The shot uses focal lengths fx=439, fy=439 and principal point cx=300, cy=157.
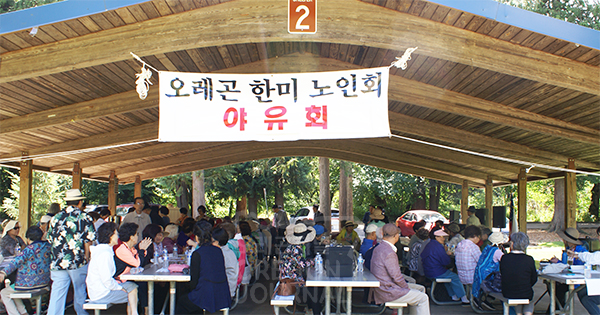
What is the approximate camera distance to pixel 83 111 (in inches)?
272

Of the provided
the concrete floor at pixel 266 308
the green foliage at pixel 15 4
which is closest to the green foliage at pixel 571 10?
the concrete floor at pixel 266 308

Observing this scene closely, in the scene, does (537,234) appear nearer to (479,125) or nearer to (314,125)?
(479,125)

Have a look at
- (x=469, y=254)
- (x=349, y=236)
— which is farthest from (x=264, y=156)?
(x=469, y=254)

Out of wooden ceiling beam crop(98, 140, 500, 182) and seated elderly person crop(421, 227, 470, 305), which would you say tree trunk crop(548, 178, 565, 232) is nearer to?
wooden ceiling beam crop(98, 140, 500, 182)

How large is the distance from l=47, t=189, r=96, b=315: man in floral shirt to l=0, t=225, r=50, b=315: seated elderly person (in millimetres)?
307

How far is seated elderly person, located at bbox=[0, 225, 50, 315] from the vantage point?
5.40 meters

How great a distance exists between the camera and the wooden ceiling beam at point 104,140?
8.66 m

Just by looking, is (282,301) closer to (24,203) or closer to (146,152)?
(24,203)

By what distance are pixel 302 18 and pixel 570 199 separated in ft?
24.6

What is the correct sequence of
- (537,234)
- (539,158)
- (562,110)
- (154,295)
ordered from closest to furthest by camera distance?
(154,295) → (562,110) → (539,158) → (537,234)

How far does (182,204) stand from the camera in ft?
77.3

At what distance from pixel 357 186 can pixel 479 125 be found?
17.6 metres

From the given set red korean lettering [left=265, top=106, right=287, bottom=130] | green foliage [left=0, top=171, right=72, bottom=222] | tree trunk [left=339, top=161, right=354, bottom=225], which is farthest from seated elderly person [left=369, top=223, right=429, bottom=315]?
green foliage [left=0, top=171, right=72, bottom=222]

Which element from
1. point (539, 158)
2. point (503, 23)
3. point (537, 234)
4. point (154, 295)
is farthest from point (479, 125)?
point (537, 234)
